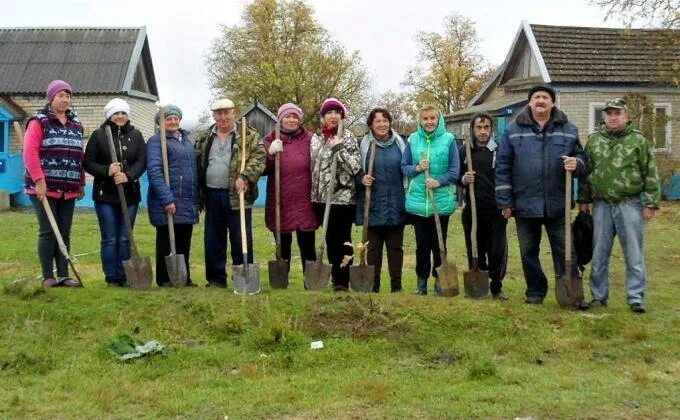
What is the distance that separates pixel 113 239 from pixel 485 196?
3295 millimetres

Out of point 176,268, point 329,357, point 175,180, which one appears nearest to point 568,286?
point 329,357

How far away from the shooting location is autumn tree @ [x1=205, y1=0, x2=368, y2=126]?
121ft

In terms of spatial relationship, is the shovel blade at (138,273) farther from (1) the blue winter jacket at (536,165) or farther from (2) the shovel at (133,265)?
(1) the blue winter jacket at (536,165)

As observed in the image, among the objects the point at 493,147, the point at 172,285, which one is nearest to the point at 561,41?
the point at 493,147

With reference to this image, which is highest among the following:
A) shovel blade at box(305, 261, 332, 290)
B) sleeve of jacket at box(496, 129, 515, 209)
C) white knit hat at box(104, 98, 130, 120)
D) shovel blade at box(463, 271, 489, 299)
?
white knit hat at box(104, 98, 130, 120)

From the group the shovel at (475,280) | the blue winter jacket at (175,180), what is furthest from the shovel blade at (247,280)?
the shovel at (475,280)

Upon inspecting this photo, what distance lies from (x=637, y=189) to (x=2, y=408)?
16.3 ft

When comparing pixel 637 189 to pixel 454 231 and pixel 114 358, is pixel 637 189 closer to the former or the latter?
pixel 114 358

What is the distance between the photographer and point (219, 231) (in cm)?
710

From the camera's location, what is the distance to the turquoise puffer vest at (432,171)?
22.7 ft

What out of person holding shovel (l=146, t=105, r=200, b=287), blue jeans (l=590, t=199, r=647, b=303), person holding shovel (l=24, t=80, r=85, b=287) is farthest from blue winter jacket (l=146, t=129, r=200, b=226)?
blue jeans (l=590, t=199, r=647, b=303)

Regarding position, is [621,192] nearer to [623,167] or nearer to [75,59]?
[623,167]

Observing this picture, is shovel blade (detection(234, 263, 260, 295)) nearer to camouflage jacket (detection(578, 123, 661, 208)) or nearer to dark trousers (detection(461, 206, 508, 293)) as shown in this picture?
dark trousers (detection(461, 206, 508, 293))

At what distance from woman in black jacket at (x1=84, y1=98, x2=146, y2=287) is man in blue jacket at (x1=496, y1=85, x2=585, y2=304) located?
3127 millimetres
